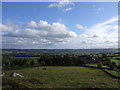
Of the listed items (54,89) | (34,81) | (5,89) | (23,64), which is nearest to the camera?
(5,89)

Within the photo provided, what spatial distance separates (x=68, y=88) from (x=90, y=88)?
376 cm

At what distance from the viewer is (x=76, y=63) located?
75.4m

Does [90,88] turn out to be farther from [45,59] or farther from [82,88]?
[45,59]

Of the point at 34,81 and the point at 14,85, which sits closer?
the point at 14,85

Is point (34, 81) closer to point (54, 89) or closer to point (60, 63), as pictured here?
point (54, 89)

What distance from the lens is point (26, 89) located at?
21047 millimetres

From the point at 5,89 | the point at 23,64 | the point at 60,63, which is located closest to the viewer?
the point at 5,89

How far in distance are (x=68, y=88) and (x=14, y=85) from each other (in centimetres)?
902

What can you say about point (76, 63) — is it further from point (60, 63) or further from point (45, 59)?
point (45, 59)

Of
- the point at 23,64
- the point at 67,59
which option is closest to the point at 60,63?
the point at 67,59

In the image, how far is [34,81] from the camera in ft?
89.9

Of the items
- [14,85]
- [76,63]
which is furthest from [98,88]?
[76,63]

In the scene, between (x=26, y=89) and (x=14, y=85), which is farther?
(x=14, y=85)

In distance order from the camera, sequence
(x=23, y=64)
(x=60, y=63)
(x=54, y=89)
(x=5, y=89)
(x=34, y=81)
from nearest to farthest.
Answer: (x=5, y=89), (x=54, y=89), (x=34, y=81), (x=23, y=64), (x=60, y=63)
